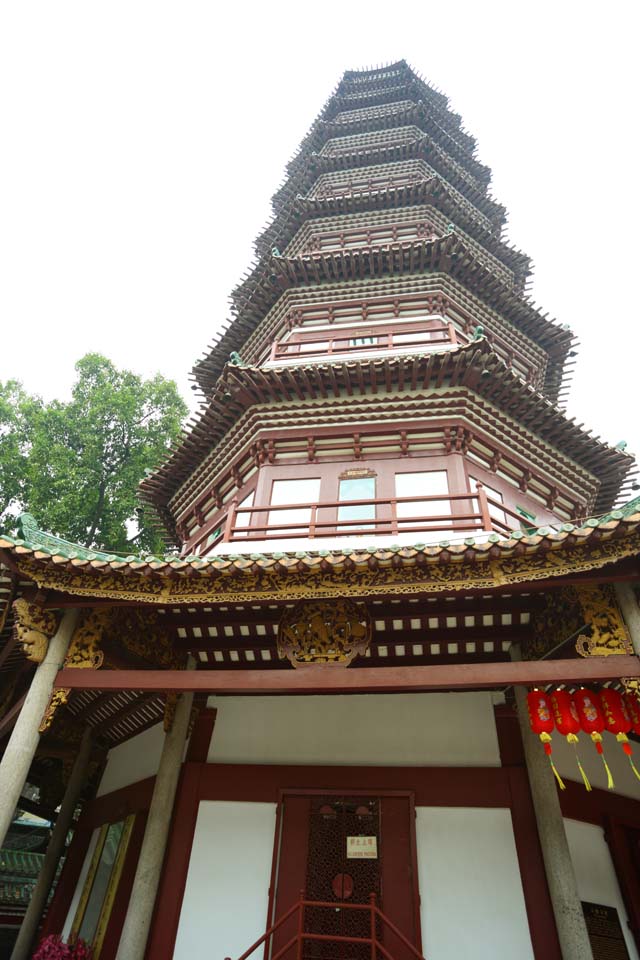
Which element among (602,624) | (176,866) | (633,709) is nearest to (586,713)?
(633,709)

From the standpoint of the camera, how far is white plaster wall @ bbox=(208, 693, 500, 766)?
26.5 feet

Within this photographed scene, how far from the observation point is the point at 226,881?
7.59m

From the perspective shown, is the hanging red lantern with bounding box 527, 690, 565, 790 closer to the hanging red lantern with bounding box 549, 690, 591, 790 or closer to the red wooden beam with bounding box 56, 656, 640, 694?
the hanging red lantern with bounding box 549, 690, 591, 790

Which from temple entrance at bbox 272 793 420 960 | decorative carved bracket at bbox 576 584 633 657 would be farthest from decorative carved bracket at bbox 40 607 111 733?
decorative carved bracket at bbox 576 584 633 657

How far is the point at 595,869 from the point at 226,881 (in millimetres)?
4671

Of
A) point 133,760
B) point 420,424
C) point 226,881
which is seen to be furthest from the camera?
point 420,424

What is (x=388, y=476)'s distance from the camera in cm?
1127

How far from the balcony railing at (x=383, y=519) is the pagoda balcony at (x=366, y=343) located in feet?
13.6

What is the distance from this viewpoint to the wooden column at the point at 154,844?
7.05 m

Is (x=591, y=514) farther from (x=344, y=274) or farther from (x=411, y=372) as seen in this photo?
(x=344, y=274)

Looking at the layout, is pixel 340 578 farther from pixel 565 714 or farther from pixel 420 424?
pixel 420 424

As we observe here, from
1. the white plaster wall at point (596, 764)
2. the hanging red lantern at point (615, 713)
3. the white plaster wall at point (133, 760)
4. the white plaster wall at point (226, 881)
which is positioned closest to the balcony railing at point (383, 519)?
the hanging red lantern at point (615, 713)

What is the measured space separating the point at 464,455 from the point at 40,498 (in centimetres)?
1380

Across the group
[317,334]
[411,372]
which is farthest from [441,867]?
[317,334]
